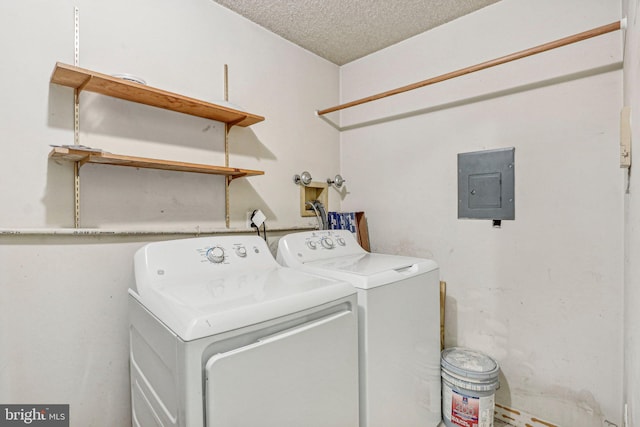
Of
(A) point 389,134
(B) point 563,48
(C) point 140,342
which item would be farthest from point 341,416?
(B) point 563,48

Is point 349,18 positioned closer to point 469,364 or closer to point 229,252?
point 229,252

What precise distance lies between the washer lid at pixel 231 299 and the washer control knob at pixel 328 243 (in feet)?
1.71

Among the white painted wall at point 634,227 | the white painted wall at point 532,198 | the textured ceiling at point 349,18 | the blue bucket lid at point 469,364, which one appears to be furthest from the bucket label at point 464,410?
the textured ceiling at point 349,18

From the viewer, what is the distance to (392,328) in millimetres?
1374

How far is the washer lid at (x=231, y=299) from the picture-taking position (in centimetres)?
85

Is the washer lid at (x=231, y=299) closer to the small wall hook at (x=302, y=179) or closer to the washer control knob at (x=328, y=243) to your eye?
the washer control knob at (x=328, y=243)

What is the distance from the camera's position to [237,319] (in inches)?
35.0

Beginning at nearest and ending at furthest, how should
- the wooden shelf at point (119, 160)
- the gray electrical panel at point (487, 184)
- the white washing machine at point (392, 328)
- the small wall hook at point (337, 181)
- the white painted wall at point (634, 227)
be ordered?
the white painted wall at point (634, 227) → the wooden shelf at point (119, 160) → the white washing machine at point (392, 328) → the gray electrical panel at point (487, 184) → the small wall hook at point (337, 181)

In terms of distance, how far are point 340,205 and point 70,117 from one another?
70.2 inches

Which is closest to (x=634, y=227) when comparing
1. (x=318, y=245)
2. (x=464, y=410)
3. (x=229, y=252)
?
(x=464, y=410)

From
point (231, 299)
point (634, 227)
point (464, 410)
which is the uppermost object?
point (634, 227)

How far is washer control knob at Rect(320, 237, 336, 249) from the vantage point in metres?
1.86

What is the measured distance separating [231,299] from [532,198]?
1623 millimetres

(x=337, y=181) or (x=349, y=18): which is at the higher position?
(x=349, y=18)
